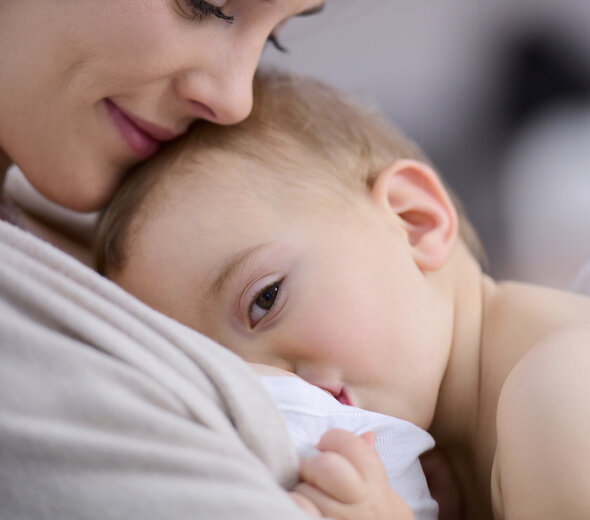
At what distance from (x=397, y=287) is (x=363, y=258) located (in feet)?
0.20

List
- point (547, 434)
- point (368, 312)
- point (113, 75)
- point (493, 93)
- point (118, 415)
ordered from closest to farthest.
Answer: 1. point (118, 415)
2. point (547, 434)
3. point (368, 312)
4. point (113, 75)
5. point (493, 93)

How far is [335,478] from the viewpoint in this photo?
0.62 metres

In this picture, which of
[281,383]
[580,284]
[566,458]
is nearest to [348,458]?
[281,383]

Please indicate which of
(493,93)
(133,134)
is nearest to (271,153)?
(133,134)

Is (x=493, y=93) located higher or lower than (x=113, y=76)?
lower

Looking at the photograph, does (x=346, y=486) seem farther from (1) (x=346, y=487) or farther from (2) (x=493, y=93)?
(2) (x=493, y=93)

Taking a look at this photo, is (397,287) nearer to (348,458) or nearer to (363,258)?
(363,258)

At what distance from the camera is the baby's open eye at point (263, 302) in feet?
3.14

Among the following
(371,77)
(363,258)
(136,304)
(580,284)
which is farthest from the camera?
(371,77)

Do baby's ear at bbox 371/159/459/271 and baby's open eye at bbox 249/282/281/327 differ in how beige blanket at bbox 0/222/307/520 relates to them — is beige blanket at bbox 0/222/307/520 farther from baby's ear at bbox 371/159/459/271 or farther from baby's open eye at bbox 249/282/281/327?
baby's ear at bbox 371/159/459/271

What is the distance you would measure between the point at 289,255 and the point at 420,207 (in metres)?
0.29

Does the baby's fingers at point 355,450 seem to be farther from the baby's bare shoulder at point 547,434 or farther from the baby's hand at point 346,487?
the baby's bare shoulder at point 547,434

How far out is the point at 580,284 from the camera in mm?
1361

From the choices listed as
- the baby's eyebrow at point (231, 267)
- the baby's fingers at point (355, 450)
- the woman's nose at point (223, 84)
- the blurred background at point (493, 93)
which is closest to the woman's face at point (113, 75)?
the woman's nose at point (223, 84)
